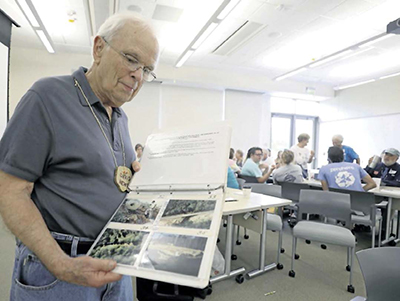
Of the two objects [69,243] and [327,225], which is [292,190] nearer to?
[327,225]

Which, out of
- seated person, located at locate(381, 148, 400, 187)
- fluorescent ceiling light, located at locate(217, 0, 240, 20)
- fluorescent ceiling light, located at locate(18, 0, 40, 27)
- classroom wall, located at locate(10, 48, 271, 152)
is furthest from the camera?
classroom wall, located at locate(10, 48, 271, 152)

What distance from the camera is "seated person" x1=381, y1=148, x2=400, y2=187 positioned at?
14.1 feet

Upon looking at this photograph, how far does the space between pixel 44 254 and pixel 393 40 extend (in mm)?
6968

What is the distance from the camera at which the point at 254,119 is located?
8.38m

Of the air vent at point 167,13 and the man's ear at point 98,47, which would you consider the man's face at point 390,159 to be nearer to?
the air vent at point 167,13

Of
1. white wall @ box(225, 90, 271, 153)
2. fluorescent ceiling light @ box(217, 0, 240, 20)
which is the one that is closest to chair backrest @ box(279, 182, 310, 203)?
fluorescent ceiling light @ box(217, 0, 240, 20)

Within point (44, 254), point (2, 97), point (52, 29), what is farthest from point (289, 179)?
point (52, 29)

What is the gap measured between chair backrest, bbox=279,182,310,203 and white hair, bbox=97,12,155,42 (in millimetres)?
3635

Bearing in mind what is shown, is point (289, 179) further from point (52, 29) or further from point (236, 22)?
point (52, 29)

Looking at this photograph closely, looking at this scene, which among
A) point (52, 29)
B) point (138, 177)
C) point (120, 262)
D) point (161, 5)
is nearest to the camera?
point (120, 262)

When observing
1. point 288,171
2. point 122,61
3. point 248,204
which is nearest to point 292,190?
point 288,171

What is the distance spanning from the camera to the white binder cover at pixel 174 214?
0.51 m

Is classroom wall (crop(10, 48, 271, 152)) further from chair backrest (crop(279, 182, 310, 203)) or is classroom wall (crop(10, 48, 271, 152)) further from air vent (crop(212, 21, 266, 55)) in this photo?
chair backrest (crop(279, 182, 310, 203))

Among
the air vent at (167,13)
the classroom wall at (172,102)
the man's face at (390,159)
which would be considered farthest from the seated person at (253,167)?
the air vent at (167,13)
